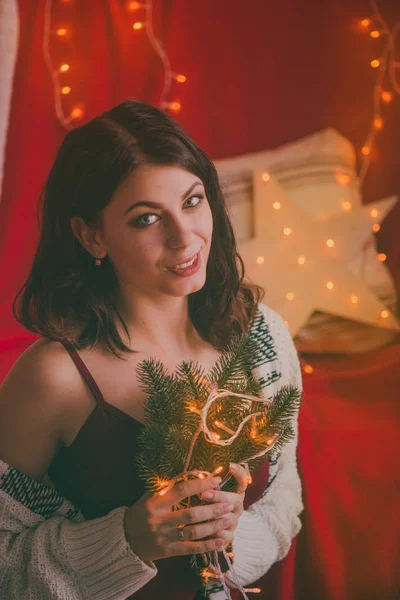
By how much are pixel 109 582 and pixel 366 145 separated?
60.5 inches

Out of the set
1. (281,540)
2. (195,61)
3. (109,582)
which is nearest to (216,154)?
(195,61)

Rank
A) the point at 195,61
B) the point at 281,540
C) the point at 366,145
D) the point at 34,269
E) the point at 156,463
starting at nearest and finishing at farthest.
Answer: the point at 156,463
the point at 34,269
the point at 281,540
the point at 195,61
the point at 366,145

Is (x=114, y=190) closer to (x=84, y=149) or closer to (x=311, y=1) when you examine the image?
(x=84, y=149)

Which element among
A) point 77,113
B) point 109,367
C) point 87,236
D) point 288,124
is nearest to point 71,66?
point 77,113

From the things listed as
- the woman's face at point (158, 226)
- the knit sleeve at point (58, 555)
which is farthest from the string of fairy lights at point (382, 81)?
the knit sleeve at point (58, 555)

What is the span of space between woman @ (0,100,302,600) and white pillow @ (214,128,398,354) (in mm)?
776

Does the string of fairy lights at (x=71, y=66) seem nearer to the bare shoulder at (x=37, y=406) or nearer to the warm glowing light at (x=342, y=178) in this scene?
the warm glowing light at (x=342, y=178)

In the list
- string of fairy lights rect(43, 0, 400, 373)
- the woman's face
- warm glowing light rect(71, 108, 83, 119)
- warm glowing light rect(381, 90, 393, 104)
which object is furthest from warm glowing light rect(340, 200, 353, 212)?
the woman's face

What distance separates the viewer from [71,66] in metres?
1.72

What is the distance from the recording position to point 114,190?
0.91 meters

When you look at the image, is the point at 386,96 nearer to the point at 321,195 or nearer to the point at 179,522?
the point at 321,195

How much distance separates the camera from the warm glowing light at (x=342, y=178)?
1.94m

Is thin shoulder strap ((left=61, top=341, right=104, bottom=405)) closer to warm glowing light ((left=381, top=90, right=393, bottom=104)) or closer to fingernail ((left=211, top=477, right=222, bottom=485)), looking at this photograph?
fingernail ((left=211, top=477, right=222, bottom=485))

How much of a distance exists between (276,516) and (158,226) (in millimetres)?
555
